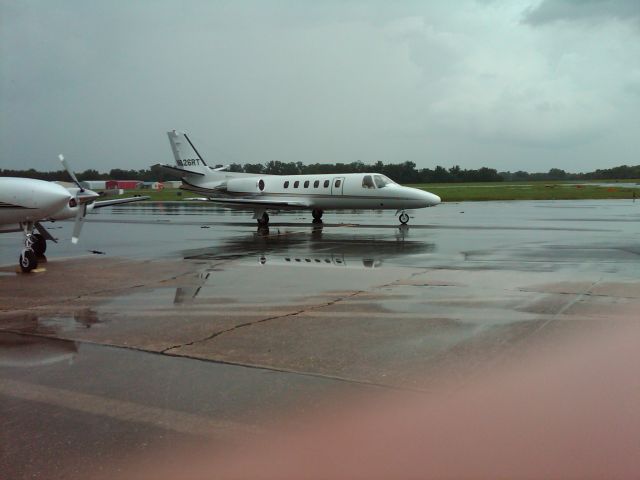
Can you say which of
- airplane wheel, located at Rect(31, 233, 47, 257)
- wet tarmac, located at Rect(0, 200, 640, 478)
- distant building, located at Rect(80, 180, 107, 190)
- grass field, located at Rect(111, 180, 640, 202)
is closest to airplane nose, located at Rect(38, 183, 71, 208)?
distant building, located at Rect(80, 180, 107, 190)

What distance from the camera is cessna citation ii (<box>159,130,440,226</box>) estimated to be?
23797 millimetres

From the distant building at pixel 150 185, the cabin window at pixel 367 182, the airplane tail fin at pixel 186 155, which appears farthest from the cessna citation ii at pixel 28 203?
the airplane tail fin at pixel 186 155

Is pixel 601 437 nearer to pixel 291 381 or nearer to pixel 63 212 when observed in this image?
pixel 291 381

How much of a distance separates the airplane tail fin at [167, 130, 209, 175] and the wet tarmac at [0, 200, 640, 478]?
14.4 meters

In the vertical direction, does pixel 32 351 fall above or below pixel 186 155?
below

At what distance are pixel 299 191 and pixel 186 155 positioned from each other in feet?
22.7

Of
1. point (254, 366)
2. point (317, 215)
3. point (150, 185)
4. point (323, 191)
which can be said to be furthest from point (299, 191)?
point (150, 185)

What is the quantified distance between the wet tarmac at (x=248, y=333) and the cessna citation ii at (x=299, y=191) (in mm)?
9653

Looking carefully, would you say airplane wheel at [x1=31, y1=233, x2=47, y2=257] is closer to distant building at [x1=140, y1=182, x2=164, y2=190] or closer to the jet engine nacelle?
distant building at [x1=140, y1=182, x2=164, y2=190]

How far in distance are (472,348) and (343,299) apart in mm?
3061

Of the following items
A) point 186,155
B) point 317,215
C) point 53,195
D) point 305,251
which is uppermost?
point 186,155

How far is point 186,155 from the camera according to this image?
28.8 meters

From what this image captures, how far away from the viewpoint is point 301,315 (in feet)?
24.9

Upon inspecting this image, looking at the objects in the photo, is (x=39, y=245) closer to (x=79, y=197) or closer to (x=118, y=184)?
(x=79, y=197)
